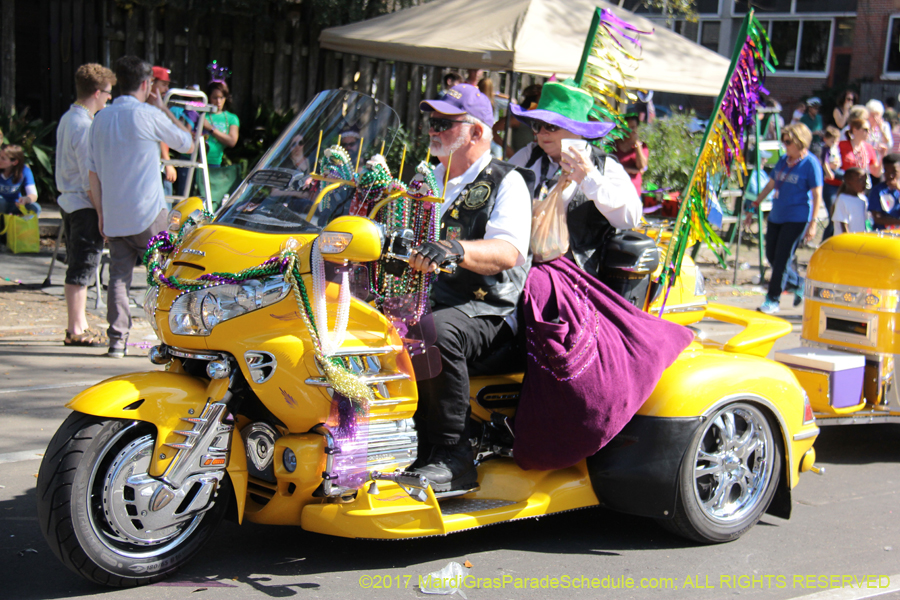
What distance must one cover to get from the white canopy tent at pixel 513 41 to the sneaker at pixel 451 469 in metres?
6.62

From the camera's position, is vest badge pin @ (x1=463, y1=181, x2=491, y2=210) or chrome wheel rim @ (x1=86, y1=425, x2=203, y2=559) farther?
vest badge pin @ (x1=463, y1=181, x2=491, y2=210)

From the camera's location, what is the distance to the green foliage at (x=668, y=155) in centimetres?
1328

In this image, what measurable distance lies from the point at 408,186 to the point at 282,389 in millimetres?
945

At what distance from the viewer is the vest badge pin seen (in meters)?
4.05

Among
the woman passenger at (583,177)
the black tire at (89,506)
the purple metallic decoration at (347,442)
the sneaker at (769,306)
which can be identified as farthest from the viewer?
the sneaker at (769,306)

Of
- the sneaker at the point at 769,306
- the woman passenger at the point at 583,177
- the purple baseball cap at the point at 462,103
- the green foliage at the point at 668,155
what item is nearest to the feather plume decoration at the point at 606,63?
the woman passenger at the point at 583,177

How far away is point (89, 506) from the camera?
10.8 feet

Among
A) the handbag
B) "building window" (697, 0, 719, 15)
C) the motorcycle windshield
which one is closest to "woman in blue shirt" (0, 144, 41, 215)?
the handbag

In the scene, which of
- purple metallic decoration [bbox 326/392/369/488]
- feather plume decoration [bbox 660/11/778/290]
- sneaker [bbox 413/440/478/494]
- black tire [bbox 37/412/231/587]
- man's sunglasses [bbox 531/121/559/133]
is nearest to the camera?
black tire [bbox 37/412/231/587]

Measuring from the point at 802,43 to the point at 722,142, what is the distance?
98.6 feet

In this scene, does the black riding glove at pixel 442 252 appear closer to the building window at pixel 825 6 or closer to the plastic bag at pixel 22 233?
the plastic bag at pixel 22 233

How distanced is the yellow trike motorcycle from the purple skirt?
0.14 meters

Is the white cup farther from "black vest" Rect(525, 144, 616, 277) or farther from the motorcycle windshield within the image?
the motorcycle windshield

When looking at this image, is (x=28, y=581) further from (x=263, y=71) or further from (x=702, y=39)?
(x=702, y=39)
